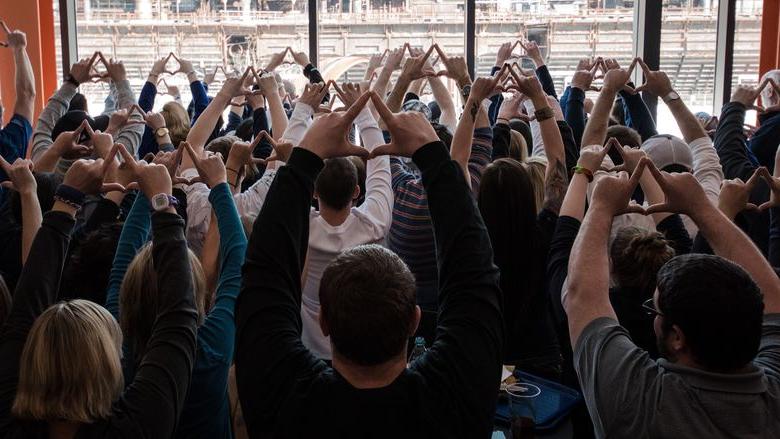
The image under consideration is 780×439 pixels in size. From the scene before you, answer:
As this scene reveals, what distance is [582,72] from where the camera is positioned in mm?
3539

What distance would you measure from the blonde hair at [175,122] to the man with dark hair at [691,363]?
10.3ft

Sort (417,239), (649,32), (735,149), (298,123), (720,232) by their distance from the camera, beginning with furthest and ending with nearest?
(649,32) → (298,123) → (735,149) → (417,239) → (720,232)

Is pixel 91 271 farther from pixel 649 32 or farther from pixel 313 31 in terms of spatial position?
pixel 649 32

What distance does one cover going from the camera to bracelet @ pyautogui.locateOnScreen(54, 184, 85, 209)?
174 cm

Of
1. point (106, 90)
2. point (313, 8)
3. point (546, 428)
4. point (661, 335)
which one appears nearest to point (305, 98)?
point (546, 428)

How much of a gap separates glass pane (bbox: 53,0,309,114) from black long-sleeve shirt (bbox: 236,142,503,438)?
543cm

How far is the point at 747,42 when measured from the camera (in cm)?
640

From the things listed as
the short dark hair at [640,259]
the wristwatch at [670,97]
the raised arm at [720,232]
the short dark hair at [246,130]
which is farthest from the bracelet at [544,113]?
the short dark hair at [246,130]

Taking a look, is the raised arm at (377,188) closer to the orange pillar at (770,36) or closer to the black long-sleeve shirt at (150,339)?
the black long-sleeve shirt at (150,339)

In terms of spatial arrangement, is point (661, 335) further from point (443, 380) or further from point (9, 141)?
point (9, 141)

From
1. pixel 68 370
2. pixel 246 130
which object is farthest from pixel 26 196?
pixel 246 130

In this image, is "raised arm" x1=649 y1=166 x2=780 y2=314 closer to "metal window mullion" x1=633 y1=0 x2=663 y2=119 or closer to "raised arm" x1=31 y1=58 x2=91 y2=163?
"raised arm" x1=31 y1=58 x2=91 y2=163

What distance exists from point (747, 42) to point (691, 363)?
5.97 meters

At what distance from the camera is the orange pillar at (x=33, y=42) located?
240 inches
